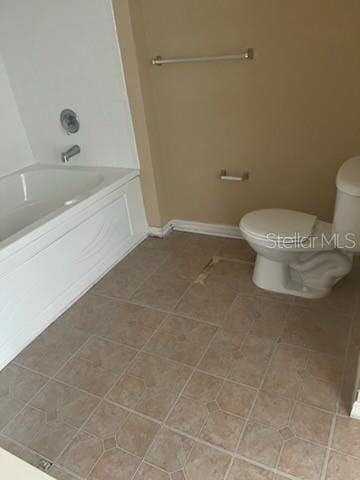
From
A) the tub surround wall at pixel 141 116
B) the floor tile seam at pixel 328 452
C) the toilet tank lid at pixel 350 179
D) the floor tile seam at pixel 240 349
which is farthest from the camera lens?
the tub surround wall at pixel 141 116

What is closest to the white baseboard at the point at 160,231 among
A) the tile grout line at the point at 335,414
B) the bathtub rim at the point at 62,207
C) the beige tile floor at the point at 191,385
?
the bathtub rim at the point at 62,207

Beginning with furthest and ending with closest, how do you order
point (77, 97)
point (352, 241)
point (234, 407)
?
point (77, 97), point (352, 241), point (234, 407)

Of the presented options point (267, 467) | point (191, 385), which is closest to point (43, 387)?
point (191, 385)

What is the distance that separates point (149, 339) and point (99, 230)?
743mm

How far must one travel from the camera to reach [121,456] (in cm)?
136

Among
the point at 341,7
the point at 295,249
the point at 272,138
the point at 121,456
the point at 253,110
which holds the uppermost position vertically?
the point at 341,7

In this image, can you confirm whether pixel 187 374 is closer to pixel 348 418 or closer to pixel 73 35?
pixel 348 418

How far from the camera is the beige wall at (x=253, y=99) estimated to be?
183 cm

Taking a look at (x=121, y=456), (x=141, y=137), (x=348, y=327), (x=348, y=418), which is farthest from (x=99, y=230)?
(x=348, y=418)

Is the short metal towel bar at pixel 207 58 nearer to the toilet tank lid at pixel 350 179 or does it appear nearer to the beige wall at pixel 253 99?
the beige wall at pixel 253 99

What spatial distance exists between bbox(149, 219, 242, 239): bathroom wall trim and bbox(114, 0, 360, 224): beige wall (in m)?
0.06

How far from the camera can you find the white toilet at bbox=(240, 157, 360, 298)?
1.63m

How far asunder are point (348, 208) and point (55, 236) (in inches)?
53.8

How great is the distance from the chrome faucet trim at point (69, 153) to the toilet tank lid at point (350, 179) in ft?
5.58
